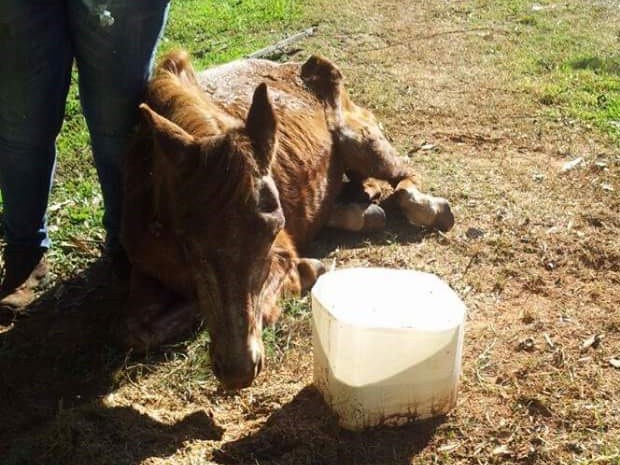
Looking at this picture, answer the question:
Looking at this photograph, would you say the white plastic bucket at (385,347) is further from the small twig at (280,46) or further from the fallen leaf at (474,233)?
the small twig at (280,46)

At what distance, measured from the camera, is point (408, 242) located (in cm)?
601

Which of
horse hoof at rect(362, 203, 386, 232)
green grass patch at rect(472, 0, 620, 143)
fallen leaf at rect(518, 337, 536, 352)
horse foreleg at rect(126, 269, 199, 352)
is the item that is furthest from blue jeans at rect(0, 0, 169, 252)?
green grass patch at rect(472, 0, 620, 143)

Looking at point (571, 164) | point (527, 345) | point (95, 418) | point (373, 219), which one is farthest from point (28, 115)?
point (571, 164)

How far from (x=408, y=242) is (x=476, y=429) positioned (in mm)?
2223

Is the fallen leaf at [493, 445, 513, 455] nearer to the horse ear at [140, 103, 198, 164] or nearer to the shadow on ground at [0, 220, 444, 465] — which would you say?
the shadow on ground at [0, 220, 444, 465]

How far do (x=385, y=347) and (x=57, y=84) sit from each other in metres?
2.46

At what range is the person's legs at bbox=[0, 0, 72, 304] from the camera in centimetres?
443

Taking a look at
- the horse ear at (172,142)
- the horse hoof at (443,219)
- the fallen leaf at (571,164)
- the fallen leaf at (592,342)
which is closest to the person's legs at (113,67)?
the horse ear at (172,142)

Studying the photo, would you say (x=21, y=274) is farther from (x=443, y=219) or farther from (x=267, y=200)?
(x=443, y=219)

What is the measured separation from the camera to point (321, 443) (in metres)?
3.82

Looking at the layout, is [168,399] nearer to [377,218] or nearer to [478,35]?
[377,218]

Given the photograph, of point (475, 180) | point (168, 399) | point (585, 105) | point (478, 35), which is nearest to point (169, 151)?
point (168, 399)

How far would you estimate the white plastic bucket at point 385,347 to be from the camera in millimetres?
3762

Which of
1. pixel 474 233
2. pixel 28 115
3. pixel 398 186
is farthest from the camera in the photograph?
pixel 398 186
